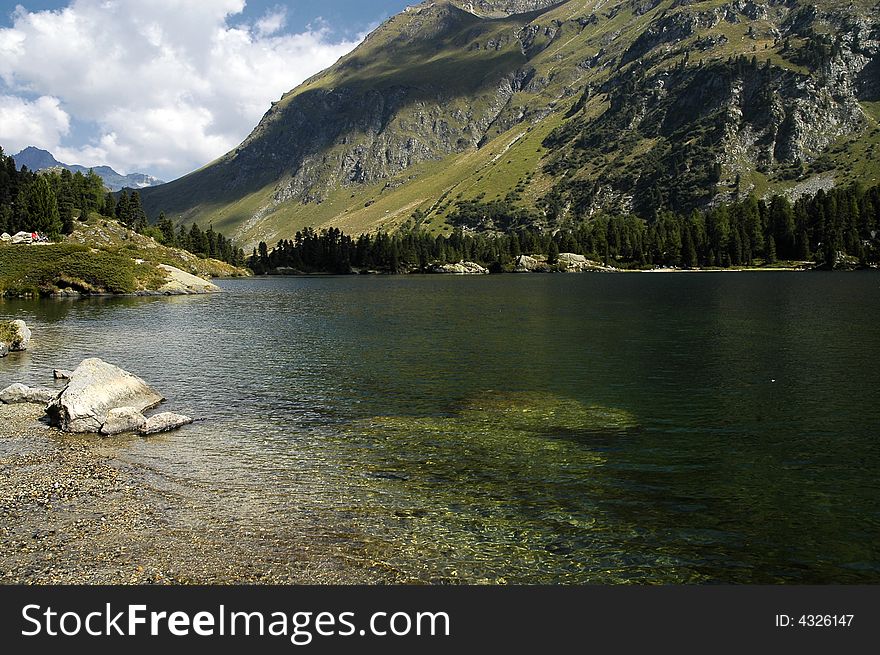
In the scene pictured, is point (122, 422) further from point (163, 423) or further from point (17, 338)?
point (17, 338)

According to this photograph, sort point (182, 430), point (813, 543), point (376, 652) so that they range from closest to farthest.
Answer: point (376, 652)
point (813, 543)
point (182, 430)

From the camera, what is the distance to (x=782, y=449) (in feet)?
80.7

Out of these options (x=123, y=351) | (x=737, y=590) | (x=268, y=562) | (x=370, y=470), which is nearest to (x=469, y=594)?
(x=268, y=562)

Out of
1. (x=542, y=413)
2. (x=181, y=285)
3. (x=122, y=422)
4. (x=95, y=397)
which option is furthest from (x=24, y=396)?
(x=181, y=285)

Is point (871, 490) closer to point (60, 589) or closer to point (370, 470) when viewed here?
point (370, 470)

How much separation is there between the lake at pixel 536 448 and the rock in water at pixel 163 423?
694 millimetres

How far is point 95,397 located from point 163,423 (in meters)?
4.99

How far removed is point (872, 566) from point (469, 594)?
1062 cm

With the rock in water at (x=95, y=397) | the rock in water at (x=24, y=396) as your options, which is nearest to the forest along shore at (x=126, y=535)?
the rock in water at (x=95, y=397)

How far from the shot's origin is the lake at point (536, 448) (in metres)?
15.9

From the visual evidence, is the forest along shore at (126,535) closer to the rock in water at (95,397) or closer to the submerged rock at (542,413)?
the rock in water at (95,397)

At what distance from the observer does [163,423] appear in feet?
90.3

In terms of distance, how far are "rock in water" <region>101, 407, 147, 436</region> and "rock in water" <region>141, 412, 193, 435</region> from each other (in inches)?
15.7

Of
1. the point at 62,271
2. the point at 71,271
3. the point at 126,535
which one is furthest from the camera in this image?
the point at 71,271
